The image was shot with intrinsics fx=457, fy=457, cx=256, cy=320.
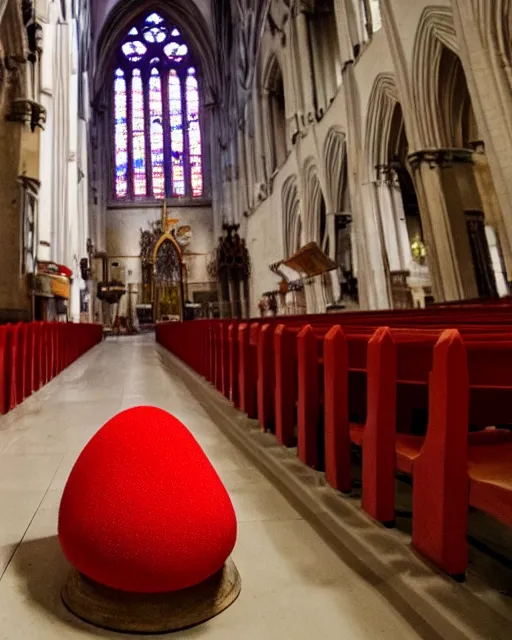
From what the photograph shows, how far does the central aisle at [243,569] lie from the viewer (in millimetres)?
827

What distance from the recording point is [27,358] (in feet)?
11.8

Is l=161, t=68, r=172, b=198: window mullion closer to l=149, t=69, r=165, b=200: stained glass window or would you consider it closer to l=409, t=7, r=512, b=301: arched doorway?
l=149, t=69, r=165, b=200: stained glass window

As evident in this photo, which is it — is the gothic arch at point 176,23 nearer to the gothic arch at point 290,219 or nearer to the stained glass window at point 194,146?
the stained glass window at point 194,146

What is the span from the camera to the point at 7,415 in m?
2.82

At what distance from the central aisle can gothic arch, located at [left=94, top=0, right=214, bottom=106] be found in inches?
910

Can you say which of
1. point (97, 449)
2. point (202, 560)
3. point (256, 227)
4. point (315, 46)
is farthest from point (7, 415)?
point (256, 227)

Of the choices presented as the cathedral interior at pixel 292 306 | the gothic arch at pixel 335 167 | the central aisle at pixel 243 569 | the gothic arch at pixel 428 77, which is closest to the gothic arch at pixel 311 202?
the cathedral interior at pixel 292 306

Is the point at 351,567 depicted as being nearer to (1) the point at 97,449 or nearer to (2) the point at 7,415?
(1) the point at 97,449

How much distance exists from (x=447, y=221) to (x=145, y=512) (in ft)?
23.7

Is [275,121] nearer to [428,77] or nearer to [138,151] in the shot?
[428,77]

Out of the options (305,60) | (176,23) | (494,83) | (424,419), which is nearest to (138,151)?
(176,23)

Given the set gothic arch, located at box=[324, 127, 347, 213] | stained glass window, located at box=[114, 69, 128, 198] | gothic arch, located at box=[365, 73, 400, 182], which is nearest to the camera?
gothic arch, located at box=[365, 73, 400, 182]

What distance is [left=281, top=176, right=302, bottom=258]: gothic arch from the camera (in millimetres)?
14039

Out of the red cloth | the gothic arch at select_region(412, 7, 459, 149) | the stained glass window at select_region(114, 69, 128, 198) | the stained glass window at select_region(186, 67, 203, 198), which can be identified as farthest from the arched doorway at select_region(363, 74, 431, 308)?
the stained glass window at select_region(114, 69, 128, 198)
